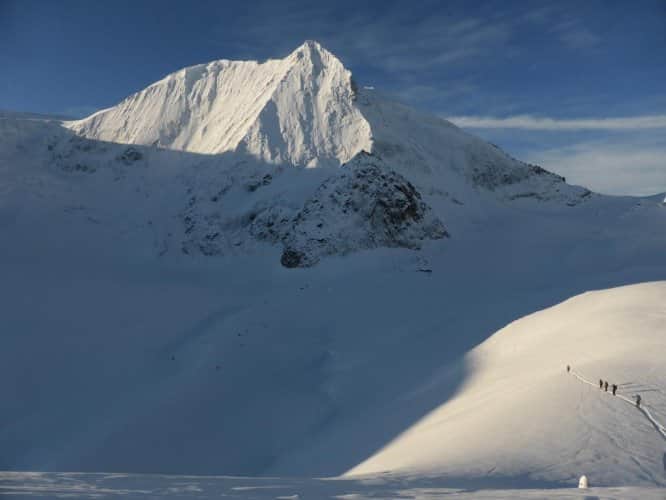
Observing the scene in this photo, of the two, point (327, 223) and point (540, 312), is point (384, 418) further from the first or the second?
point (327, 223)

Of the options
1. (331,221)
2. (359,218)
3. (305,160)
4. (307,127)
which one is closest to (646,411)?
(331,221)

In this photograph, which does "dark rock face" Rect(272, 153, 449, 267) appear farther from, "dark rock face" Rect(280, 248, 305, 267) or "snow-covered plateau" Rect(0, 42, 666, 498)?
"snow-covered plateau" Rect(0, 42, 666, 498)

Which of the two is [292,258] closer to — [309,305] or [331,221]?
[331,221]

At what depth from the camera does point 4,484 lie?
737 centimetres

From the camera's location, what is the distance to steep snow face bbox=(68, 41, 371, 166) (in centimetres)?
4238

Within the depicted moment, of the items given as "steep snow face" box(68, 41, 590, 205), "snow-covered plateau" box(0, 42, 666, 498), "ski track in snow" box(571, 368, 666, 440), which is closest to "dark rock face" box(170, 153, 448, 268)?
"snow-covered plateau" box(0, 42, 666, 498)

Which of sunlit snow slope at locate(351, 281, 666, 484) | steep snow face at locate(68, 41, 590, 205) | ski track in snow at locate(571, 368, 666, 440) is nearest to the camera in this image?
sunlit snow slope at locate(351, 281, 666, 484)

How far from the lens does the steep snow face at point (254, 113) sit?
42375mm

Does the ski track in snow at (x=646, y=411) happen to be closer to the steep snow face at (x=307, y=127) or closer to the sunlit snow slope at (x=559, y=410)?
the sunlit snow slope at (x=559, y=410)

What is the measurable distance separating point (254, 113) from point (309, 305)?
2515 centimetres

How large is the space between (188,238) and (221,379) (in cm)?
2008

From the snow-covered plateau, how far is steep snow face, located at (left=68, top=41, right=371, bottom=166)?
0.89ft

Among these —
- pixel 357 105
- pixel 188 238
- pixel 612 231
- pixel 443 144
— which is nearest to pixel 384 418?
pixel 188 238

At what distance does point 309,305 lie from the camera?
84.9ft
